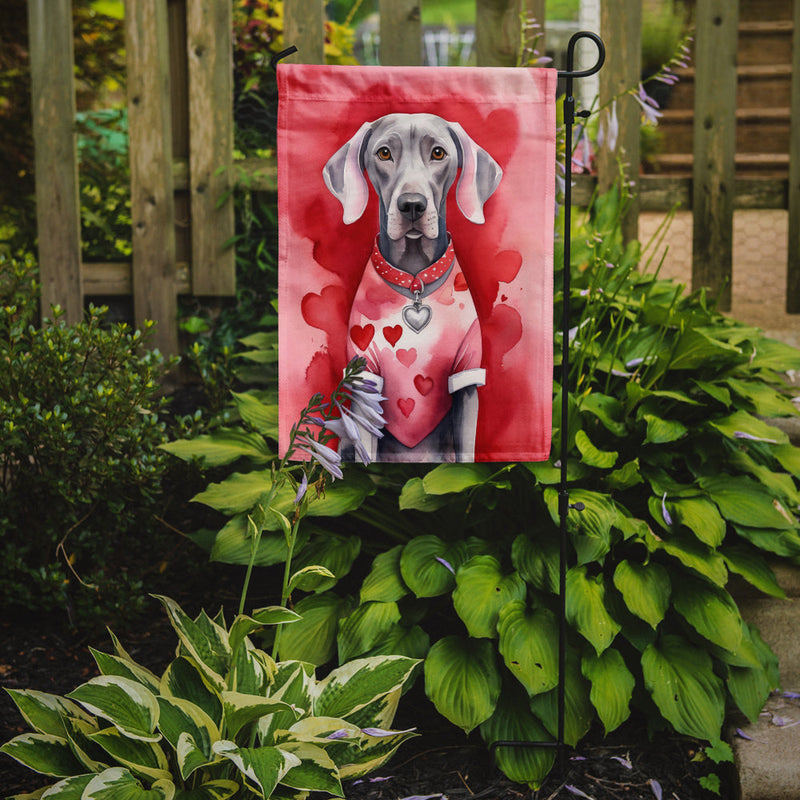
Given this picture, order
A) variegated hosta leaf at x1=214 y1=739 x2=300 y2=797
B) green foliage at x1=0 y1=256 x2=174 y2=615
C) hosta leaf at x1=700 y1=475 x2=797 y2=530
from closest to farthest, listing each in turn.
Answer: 1. variegated hosta leaf at x1=214 y1=739 x2=300 y2=797
2. hosta leaf at x1=700 y1=475 x2=797 y2=530
3. green foliage at x1=0 y1=256 x2=174 y2=615

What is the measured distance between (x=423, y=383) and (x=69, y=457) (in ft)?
3.52

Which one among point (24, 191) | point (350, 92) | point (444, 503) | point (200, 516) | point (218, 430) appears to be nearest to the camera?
point (350, 92)

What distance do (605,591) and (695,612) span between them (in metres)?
0.21

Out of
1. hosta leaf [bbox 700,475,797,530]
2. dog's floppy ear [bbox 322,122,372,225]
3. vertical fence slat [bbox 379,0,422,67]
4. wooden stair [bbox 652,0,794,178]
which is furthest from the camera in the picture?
wooden stair [bbox 652,0,794,178]

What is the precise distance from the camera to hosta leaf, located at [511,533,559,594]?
6.79ft

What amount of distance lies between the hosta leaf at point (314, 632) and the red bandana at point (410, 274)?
33.0 inches

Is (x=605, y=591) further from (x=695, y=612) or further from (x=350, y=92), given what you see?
(x=350, y=92)

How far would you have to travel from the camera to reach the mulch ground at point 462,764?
1.94 meters

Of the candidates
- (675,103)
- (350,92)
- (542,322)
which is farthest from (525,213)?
(675,103)

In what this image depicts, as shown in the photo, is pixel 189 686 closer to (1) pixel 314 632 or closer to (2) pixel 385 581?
(1) pixel 314 632

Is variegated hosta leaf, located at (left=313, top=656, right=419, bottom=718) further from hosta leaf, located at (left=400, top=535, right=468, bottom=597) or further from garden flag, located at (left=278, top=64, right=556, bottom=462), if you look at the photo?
garden flag, located at (left=278, top=64, right=556, bottom=462)

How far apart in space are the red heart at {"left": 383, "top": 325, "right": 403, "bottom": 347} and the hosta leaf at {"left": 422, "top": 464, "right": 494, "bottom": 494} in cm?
39

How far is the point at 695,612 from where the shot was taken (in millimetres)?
2049

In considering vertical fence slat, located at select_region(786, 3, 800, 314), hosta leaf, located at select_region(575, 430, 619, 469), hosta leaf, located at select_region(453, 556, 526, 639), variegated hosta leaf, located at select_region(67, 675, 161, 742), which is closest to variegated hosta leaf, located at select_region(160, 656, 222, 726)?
variegated hosta leaf, located at select_region(67, 675, 161, 742)
